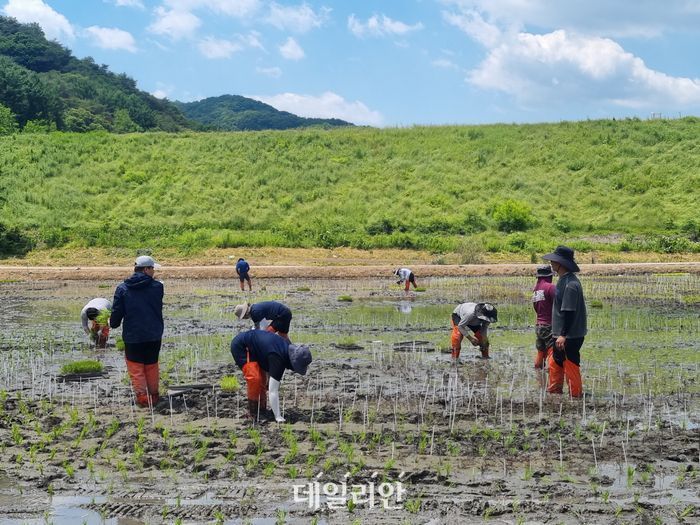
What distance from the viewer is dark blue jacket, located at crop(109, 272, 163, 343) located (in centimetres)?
1087

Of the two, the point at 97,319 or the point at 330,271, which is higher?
the point at 330,271

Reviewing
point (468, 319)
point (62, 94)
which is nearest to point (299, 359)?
point (468, 319)

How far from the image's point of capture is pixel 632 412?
33.5 feet

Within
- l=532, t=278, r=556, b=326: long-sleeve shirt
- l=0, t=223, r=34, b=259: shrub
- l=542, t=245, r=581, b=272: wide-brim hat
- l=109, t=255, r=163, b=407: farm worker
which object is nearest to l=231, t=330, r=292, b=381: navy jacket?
l=109, t=255, r=163, b=407: farm worker

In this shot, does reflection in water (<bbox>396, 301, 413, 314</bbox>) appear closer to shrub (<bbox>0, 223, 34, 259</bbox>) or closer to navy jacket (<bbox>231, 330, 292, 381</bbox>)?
navy jacket (<bbox>231, 330, 292, 381</bbox>)

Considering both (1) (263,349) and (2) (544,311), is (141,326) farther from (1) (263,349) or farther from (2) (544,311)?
(2) (544,311)

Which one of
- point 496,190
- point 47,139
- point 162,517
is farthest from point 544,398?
point 47,139

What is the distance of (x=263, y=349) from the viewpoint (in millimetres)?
9805

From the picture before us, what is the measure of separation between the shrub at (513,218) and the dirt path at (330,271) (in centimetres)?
1077

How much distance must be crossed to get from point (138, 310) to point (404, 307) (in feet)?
41.3

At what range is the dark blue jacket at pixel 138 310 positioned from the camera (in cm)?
1087

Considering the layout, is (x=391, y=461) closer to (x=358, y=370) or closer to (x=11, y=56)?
(x=358, y=370)

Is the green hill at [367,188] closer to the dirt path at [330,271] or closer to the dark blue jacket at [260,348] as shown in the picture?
the dirt path at [330,271]

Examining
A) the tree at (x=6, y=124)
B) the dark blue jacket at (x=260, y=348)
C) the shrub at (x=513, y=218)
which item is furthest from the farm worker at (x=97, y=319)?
the tree at (x=6, y=124)
